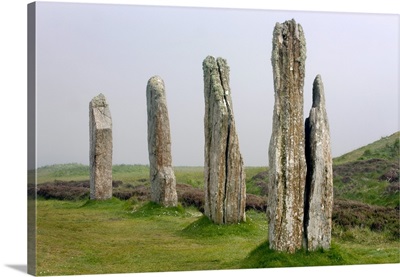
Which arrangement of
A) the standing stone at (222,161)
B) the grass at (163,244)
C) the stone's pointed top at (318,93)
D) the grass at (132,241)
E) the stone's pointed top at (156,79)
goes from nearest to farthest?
the grass at (163,244), the stone's pointed top at (318,93), the grass at (132,241), the standing stone at (222,161), the stone's pointed top at (156,79)

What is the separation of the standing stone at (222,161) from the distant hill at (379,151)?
621 inches

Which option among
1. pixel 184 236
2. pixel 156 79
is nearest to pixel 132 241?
pixel 184 236

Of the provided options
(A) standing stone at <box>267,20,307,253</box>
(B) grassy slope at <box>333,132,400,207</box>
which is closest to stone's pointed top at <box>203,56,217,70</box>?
(A) standing stone at <box>267,20,307,253</box>

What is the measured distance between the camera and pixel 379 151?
4278 centimetres

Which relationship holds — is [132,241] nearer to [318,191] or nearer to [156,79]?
[318,191]

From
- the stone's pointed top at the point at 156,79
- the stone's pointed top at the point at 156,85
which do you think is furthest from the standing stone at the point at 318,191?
the stone's pointed top at the point at 156,79

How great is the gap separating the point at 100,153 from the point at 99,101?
105 inches

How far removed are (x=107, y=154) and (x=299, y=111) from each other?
58.0ft

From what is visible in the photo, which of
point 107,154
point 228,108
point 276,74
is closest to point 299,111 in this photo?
point 276,74

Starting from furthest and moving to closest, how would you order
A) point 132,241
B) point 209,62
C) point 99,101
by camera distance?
point 99,101, point 209,62, point 132,241

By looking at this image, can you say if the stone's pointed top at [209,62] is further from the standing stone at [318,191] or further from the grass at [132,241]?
the standing stone at [318,191]

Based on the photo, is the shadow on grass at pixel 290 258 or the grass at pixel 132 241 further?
the grass at pixel 132 241

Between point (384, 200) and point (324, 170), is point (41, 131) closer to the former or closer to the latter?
point (324, 170)

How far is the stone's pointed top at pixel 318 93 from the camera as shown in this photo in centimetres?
2266
